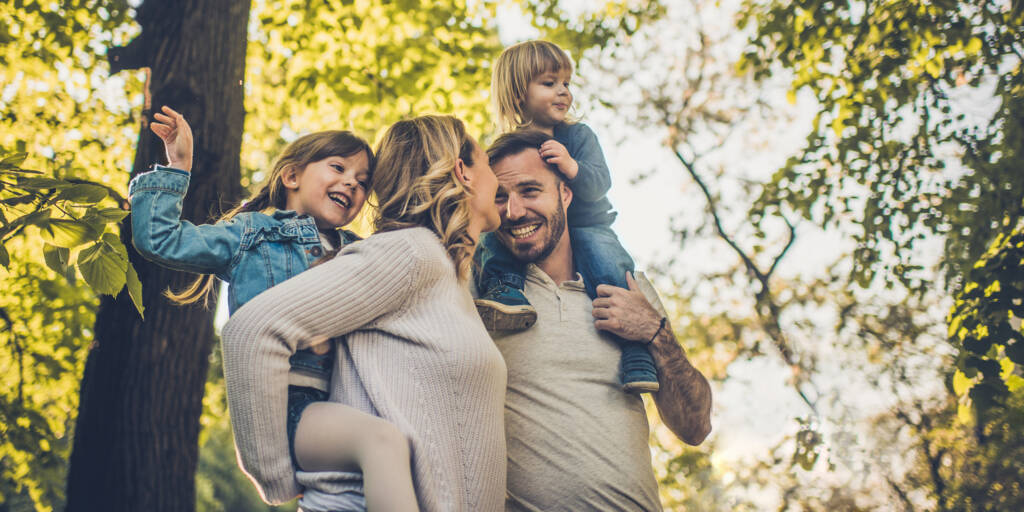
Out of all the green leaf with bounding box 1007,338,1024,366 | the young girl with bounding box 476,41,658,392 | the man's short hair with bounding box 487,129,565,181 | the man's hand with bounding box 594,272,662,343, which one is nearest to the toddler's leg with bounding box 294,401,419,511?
the young girl with bounding box 476,41,658,392

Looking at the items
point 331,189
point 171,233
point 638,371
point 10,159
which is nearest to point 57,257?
point 10,159

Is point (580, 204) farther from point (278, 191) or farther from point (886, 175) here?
point (886, 175)

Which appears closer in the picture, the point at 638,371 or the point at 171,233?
the point at 171,233

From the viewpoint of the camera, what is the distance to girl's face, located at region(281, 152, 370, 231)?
2646mm

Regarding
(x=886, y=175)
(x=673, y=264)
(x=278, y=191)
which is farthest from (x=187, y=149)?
(x=673, y=264)

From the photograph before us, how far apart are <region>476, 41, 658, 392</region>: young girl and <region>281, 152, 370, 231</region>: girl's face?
590mm

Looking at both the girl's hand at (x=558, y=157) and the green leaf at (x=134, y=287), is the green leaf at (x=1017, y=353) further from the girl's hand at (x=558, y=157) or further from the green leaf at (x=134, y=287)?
the green leaf at (x=134, y=287)

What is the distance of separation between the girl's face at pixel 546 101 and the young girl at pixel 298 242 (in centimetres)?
137

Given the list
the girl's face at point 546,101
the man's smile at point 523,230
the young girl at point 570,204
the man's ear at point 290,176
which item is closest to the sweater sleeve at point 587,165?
the young girl at point 570,204

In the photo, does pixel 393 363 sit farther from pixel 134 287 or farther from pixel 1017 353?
pixel 1017 353

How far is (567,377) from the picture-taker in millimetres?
2873

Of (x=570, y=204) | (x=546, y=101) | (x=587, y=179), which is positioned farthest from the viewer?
(x=546, y=101)

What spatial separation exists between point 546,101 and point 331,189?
1626 millimetres

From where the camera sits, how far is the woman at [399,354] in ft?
6.19
